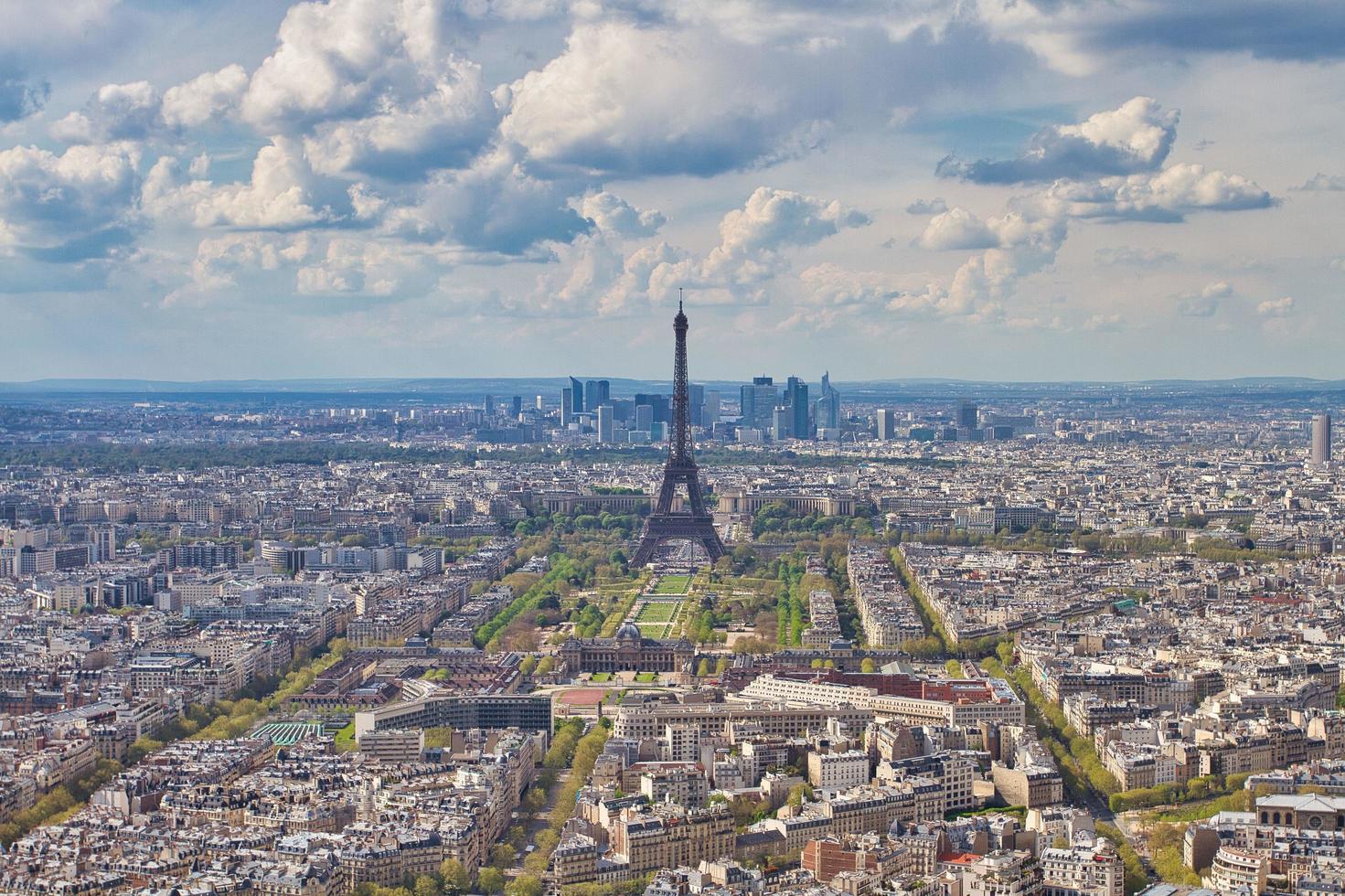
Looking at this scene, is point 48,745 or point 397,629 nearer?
point 48,745

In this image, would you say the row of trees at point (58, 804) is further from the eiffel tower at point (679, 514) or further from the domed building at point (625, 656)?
the eiffel tower at point (679, 514)

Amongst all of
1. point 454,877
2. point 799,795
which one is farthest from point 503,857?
point 799,795

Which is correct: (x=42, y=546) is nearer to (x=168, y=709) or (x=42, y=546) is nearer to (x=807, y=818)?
(x=168, y=709)

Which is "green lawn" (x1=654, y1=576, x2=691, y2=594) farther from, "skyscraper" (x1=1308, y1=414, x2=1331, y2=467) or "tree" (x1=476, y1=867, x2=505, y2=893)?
"skyscraper" (x1=1308, y1=414, x2=1331, y2=467)

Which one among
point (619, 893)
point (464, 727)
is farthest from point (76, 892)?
point (464, 727)

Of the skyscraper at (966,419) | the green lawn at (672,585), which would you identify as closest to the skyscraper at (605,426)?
the skyscraper at (966,419)

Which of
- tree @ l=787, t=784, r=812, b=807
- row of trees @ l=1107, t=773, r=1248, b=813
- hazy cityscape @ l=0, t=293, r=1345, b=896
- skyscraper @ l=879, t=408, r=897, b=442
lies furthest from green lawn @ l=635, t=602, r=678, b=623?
skyscraper @ l=879, t=408, r=897, b=442
